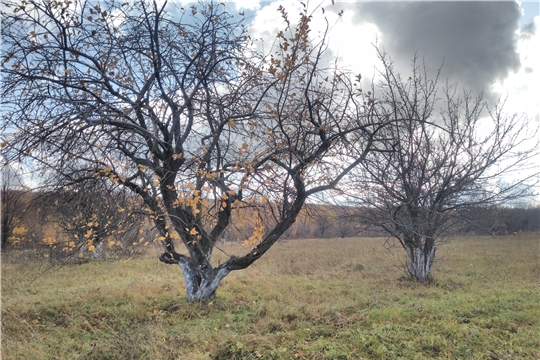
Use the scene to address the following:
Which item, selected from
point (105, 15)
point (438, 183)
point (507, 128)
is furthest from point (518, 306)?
point (105, 15)

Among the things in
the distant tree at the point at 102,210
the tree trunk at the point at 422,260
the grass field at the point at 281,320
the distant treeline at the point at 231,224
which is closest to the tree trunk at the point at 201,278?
the grass field at the point at 281,320

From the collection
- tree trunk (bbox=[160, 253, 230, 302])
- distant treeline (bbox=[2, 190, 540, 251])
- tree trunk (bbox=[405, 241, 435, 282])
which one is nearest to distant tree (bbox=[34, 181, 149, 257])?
distant treeline (bbox=[2, 190, 540, 251])

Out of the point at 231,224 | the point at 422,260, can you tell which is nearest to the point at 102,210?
the point at 231,224

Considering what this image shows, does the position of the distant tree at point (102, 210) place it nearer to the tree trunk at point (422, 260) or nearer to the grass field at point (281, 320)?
the grass field at point (281, 320)

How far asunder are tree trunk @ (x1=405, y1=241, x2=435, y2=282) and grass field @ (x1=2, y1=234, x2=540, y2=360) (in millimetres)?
390

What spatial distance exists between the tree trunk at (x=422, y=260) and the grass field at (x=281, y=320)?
1.28 ft

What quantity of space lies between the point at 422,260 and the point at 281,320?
6.14 meters

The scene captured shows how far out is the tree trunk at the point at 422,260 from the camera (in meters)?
9.45

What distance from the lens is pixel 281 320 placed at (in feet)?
17.7

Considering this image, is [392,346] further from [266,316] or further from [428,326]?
[266,316]

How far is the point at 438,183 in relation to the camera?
885 cm

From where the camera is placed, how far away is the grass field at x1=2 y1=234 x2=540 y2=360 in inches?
163

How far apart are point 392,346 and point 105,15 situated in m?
6.48

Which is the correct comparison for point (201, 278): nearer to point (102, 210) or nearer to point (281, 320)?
point (281, 320)
